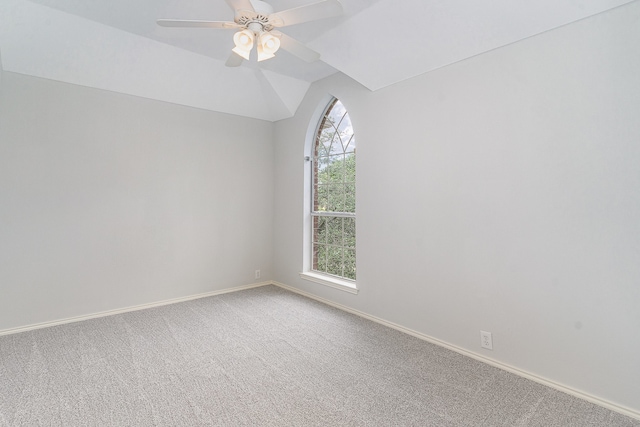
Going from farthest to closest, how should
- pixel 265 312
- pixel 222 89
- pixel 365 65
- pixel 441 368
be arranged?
1. pixel 222 89
2. pixel 265 312
3. pixel 365 65
4. pixel 441 368

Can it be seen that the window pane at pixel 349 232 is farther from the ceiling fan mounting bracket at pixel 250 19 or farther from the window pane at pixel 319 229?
the ceiling fan mounting bracket at pixel 250 19

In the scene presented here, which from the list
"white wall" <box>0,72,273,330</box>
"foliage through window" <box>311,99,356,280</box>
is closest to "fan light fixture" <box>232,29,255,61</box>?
"foliage through window" <box>311,99,356,280</box>

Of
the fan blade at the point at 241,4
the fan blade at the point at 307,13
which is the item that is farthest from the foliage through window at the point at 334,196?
the fan blade at the point at 241,4

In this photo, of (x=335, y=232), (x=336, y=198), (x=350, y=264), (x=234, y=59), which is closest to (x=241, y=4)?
(x=234, y=59)

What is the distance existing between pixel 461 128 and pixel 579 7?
0.94m

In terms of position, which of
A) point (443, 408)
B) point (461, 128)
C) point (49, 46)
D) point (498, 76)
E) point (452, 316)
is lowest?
point (443, 408)

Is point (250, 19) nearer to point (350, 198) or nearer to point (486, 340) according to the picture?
point (350, 198)

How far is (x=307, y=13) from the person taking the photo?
5.88 ft

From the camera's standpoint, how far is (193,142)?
385 centimetres

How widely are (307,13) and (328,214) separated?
7.91 feet

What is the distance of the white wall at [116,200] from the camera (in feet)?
9.39

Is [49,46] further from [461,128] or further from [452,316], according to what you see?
[452,316]

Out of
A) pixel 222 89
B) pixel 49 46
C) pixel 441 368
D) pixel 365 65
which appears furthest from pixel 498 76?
pixel 49 46

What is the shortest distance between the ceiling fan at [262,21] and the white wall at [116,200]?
1889 mm
